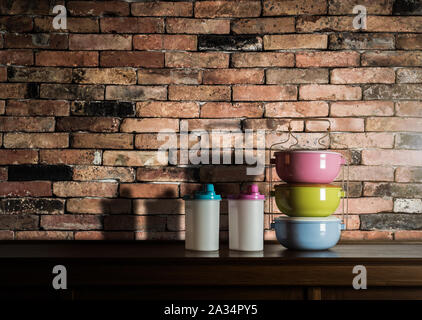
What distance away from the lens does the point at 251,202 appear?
1.55 m

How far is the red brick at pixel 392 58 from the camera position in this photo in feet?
6.24

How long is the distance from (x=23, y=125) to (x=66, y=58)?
0.35 metres

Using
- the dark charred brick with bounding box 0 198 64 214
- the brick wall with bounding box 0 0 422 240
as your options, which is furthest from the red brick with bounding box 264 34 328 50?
the dark charred brick with bounding box 0 198 64 214

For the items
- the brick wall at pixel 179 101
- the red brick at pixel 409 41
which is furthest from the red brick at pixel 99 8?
the red brick at pixel 409 41

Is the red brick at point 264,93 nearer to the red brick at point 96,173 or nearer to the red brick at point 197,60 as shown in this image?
the red brick at point 197,60

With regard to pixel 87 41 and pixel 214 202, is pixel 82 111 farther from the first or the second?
pixel 214 202

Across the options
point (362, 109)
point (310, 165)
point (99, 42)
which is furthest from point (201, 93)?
point (362, 109)

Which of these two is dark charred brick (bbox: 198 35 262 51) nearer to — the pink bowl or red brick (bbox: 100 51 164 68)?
red brick (bbox: 100 51 164 68)

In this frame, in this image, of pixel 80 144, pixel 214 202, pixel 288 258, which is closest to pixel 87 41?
pixel 80 144

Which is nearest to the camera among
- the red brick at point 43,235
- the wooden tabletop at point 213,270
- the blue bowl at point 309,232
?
the wooden tabletop at point 213,270

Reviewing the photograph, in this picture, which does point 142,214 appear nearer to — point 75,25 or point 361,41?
point 75,25

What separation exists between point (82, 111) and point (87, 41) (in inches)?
12.3

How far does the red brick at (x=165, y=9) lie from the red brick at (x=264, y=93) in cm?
41

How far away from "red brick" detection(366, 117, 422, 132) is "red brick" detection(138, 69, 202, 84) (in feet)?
2.55
